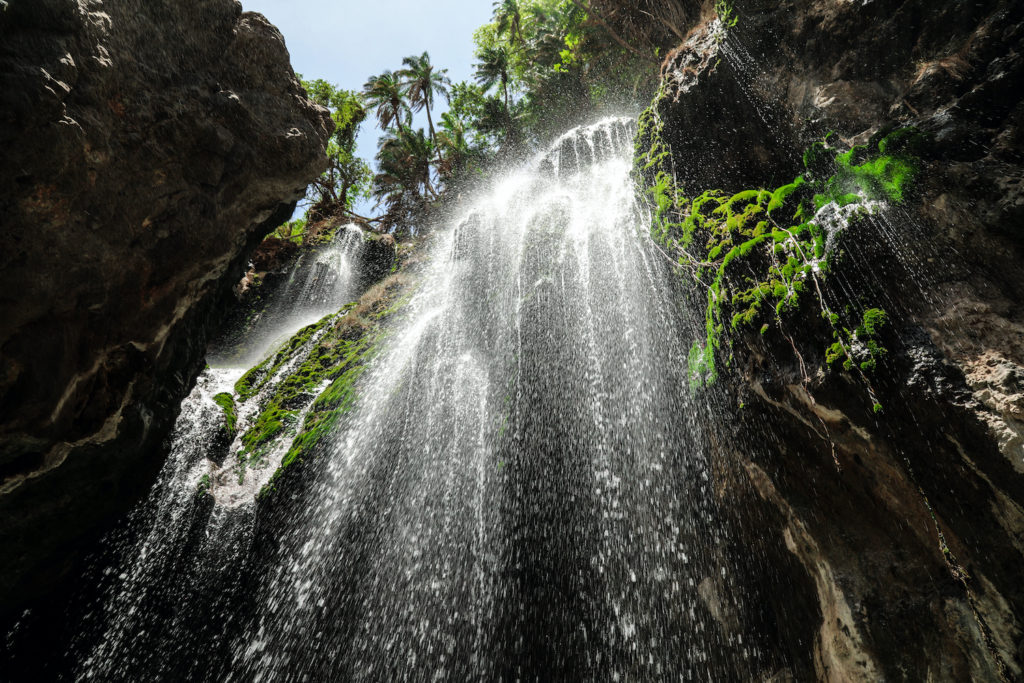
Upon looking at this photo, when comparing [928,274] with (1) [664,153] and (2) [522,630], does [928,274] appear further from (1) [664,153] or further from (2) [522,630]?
(2) [522,630]

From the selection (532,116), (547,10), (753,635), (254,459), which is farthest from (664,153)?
(547,10)

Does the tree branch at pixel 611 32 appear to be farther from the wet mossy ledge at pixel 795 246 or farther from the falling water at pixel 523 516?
the wet mossy ledge at pixel 795 246

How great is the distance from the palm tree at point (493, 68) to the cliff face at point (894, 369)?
1959 centimetres

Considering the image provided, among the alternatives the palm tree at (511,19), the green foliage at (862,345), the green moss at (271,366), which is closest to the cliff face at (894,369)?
the green foliage at (862,345)

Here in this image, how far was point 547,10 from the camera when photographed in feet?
62.4

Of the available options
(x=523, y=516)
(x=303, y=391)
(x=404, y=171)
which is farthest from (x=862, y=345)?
(x=404, y=171)

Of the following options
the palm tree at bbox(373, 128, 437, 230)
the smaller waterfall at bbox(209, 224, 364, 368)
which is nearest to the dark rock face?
A: the smaller waterfall at bbox(209, 224, 364, 368)

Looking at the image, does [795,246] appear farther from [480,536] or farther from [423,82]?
[423,82]

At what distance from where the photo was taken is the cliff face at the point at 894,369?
9.29 ft

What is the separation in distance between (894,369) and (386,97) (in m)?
26.2

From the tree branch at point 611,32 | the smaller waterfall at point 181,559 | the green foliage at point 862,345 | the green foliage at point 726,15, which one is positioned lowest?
the smaller waterfall at point 181,559

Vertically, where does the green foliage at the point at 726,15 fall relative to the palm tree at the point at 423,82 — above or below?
below

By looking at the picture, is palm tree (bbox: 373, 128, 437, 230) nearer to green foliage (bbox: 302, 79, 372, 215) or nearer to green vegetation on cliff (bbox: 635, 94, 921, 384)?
green foliage (bbox: 302, 79, 372, 215)

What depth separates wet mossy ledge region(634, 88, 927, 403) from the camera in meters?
3.52
